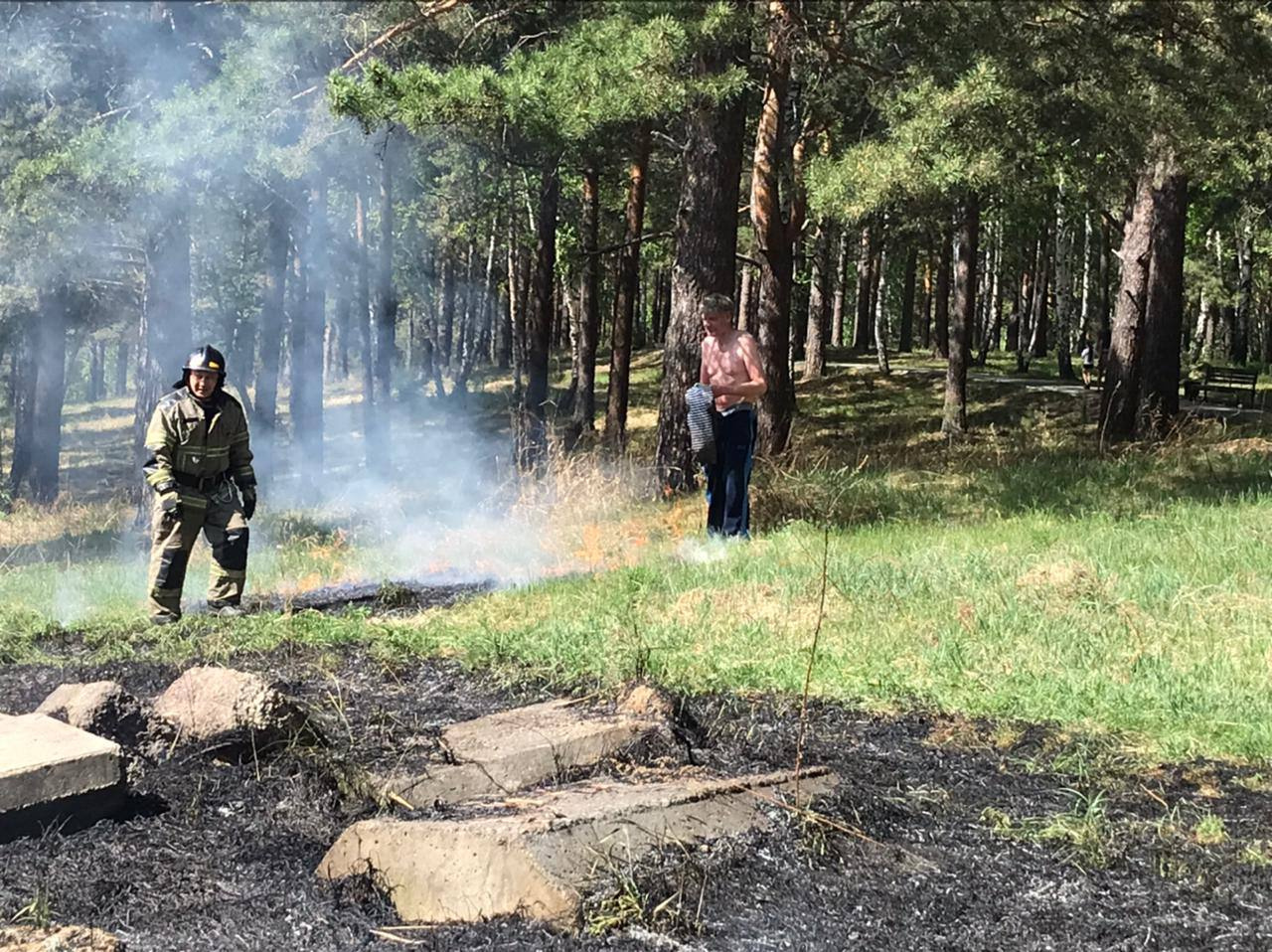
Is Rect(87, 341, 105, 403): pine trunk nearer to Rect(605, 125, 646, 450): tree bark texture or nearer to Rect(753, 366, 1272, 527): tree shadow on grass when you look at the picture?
Rect(605, 125, 646, 450): tree bark texture

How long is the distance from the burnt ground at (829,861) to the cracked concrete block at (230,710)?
4.5 inches

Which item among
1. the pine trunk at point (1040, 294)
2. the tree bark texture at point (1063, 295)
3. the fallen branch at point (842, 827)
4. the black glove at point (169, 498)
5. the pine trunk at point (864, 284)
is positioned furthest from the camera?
the pine trunk at point (1040, 294)

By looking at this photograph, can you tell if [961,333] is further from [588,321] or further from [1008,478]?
[1008,478]

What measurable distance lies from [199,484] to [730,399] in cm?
354

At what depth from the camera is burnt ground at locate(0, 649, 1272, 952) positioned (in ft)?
9.93

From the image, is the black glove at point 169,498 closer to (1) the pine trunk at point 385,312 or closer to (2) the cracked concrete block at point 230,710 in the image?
(2) the cracked concrete block at point 230,710

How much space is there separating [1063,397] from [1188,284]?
54.5 feet

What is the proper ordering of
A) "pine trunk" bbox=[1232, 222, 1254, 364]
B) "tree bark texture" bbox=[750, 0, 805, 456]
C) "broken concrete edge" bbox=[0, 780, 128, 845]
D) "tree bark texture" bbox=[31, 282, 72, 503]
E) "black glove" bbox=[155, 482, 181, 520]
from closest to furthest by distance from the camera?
"broken concrete edge" bbox=[0, 780, 128, 845]
"black glove" bbox=[155, 482, 181, 520]
"tree bark texture" bbox=[750, 0, 805, 456]
"tree bark texture" bbox=[31, 282, 72, 503]
"pine trunk" bbox=[1232, 222, 1254, 364]

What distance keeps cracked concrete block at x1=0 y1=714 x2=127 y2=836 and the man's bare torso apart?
16.6 ft

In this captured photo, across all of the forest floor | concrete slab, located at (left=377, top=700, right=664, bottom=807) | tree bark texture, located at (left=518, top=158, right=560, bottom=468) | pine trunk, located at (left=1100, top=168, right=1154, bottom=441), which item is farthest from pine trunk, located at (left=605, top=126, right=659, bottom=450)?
concrete slab, located at (left=377, top=700, right=664, bottom=807)

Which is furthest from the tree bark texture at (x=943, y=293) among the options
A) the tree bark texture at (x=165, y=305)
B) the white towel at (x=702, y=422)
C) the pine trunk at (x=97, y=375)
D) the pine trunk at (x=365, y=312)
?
the pine trunk at (x=97, y=375)

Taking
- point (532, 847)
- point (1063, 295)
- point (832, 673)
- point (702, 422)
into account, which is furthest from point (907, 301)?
point (532, 847)

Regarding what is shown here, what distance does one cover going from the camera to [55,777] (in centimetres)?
389

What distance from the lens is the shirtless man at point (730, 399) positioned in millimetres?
8289
